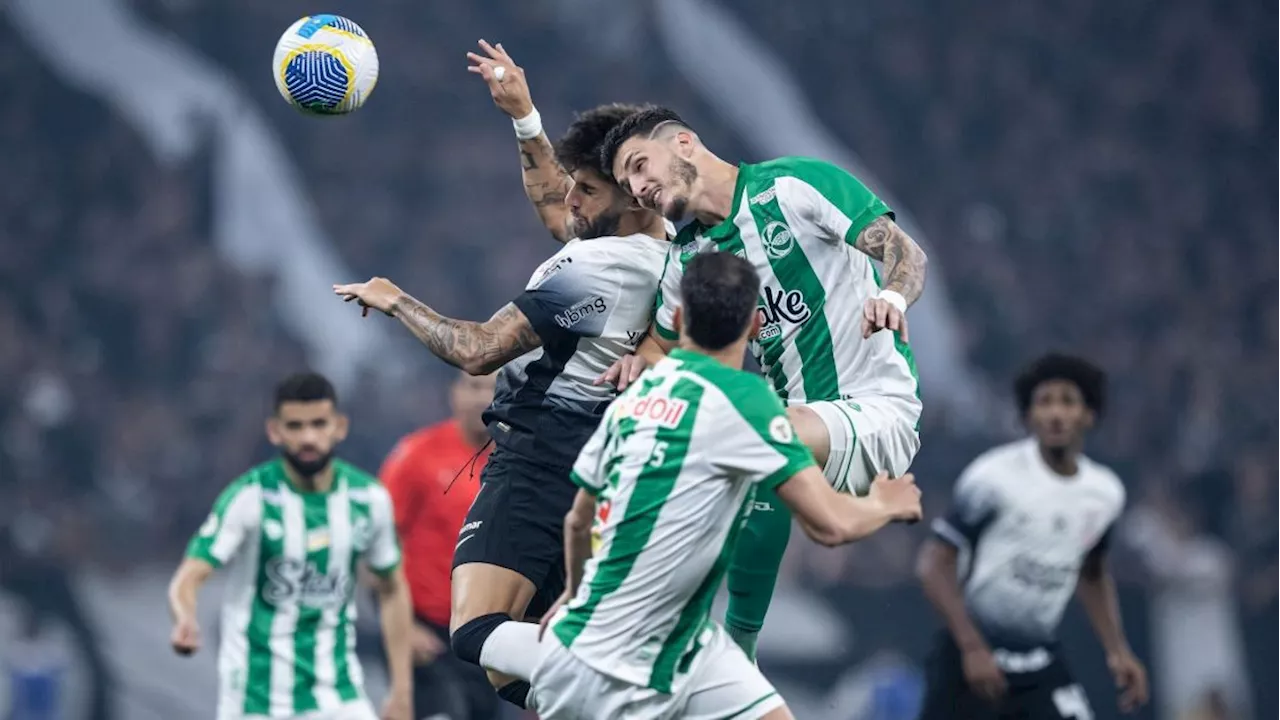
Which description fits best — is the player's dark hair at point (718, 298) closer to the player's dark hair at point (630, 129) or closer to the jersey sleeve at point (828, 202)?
the jersey sleeve at point (828, 202)

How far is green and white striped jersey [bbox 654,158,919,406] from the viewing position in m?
5.36

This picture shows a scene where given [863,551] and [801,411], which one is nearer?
[801,411]

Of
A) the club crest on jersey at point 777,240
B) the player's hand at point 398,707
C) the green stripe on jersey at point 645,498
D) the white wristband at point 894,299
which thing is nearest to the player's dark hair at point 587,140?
the club crest on jersey at point 777,240

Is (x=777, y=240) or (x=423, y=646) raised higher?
(x=777, y=240)

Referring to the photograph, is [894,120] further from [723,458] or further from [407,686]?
[723,458]

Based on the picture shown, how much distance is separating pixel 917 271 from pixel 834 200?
40cm

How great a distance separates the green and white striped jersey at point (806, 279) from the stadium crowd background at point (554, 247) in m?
7.05

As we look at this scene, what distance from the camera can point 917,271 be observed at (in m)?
5.07

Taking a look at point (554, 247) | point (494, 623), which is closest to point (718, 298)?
point (494, 623)

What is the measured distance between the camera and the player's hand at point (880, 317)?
15.5ft

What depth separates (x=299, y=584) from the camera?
305 inches

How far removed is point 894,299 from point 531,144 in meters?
2.00

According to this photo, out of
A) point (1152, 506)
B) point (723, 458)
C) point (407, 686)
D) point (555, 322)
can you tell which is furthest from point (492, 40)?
point (723, 458)

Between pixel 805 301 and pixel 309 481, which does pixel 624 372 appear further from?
pixel 309 481
